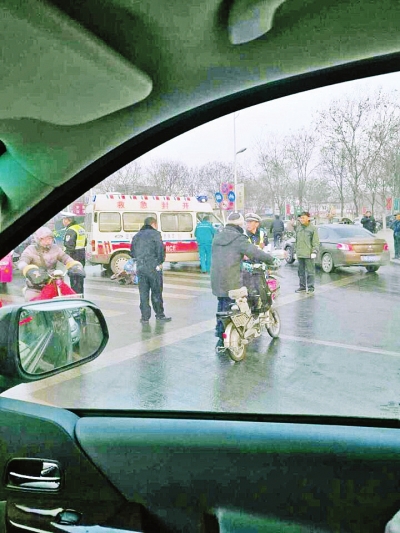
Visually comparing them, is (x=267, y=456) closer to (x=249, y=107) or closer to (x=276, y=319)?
(x=249, y=107)

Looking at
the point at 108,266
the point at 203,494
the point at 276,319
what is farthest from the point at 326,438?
the point at 108,266

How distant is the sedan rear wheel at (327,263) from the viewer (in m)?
2.45

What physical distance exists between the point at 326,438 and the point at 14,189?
122 cm

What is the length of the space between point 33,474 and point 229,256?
1538 mm

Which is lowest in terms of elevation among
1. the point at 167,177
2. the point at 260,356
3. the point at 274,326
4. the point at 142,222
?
the point at 260,356

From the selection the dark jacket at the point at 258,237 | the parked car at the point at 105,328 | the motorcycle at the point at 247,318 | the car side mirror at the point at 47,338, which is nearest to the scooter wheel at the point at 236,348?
the motorcycle at the point at 247,318

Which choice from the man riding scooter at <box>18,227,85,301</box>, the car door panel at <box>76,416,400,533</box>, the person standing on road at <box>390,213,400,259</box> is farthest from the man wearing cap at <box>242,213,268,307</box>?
the car door panel at <box>76,416,400,533</box>

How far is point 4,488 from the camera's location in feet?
4.73

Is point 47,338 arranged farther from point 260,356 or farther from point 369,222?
point 260,356

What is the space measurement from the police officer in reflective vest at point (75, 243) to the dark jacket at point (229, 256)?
0.75m

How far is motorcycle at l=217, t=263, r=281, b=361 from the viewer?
8.80 ft

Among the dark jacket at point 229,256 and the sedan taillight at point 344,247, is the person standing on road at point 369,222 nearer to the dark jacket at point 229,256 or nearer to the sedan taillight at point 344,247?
the sedan taillight at point 344,247

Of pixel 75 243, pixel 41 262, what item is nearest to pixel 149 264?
pixel 75 243

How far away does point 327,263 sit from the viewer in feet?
8.02
